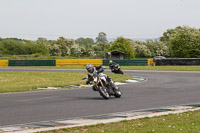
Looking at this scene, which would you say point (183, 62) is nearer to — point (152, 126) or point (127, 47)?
point (152, 126)

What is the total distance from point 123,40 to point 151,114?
99.5 m

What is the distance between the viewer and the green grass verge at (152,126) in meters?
6.41

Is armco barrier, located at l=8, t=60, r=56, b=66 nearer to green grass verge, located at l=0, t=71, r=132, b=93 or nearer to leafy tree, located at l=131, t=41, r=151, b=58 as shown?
green grass verge, located at l=0, t=71, r=132, b=93

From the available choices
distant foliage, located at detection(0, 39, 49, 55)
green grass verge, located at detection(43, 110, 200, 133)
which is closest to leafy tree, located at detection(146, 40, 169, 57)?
distant foliage, located at detection(0, 39, 49, 55)

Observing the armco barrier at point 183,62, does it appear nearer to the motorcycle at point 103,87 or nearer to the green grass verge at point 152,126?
the motorcycle at point 103,87

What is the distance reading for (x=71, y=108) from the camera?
988cm

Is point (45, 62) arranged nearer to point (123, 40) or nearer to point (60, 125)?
point (60, 125)

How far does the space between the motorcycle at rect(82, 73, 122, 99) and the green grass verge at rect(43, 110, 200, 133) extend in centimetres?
426

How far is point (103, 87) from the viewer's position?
474 inches

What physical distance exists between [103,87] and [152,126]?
209 inches

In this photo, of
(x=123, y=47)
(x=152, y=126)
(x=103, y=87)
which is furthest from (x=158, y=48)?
(x=152, y=126)

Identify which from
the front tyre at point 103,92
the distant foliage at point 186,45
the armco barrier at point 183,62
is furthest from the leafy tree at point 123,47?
the front tyre at point 103,92

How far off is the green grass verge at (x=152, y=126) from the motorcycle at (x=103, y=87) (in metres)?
4.26

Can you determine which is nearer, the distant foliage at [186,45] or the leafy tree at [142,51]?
the distant foliage at [186,45]
